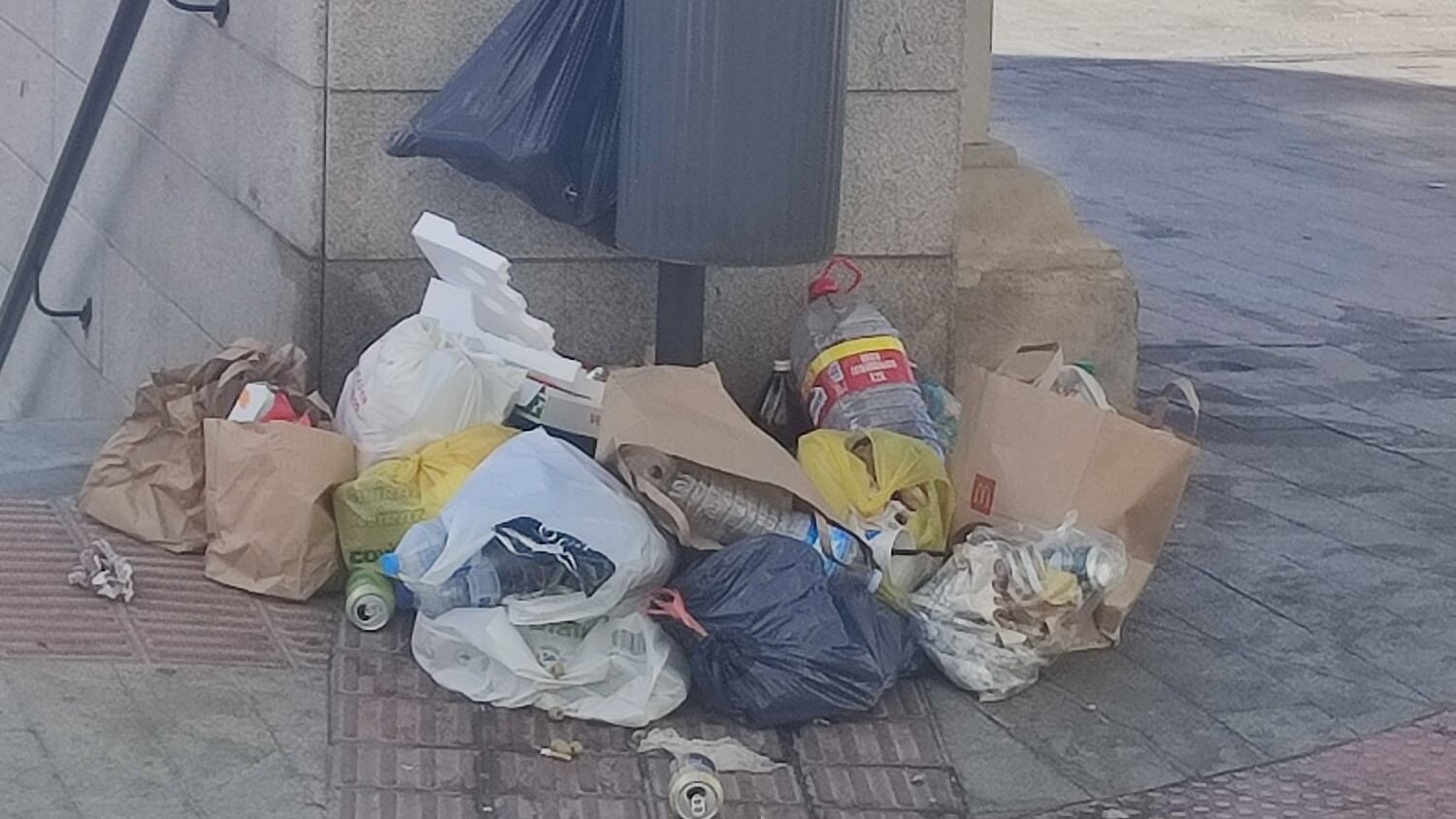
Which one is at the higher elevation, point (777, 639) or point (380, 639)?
point (777, 639)

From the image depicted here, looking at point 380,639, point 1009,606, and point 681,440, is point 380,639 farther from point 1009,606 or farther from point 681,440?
point 1009,606

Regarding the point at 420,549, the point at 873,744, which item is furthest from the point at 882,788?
the point at 420,549

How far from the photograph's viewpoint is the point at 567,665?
380cm

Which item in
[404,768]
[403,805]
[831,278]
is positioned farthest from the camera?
[831,278]

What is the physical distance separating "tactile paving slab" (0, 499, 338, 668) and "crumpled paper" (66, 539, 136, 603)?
2 centimetres

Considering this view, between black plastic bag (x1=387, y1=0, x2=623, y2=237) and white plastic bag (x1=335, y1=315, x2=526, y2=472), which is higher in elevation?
black plastic bag (x1=387, y1=0, x2=623, y2=237)

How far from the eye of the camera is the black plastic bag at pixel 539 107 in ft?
14.4

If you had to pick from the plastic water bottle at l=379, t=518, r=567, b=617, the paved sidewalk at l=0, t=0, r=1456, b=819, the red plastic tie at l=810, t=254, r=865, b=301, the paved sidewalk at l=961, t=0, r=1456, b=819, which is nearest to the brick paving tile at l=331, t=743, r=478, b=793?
the paved sidewalk at l=0, t=0, r=1456, b=819

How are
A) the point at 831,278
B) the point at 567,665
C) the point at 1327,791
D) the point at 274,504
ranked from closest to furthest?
the point at 1327,791
the point at 567,665
the point at 274,504
the point at 831,278

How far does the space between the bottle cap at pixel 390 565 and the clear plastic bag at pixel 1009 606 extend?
0.89 metres

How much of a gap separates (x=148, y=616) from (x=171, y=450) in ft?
1.45

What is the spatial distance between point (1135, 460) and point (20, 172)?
4616 mm

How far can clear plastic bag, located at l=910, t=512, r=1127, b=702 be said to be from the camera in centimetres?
397

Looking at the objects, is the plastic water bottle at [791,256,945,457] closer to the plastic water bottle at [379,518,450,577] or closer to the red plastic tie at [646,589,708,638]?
the red plastic tie at [646,589,708,638]
